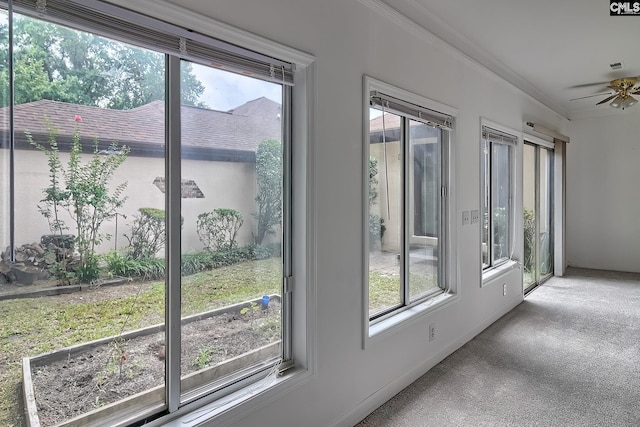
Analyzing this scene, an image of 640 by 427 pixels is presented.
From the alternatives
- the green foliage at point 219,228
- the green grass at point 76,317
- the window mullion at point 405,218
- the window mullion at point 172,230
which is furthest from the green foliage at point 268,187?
the window mullion at point 405,218

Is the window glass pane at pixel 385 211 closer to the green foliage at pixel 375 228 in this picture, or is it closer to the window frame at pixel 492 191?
the green foliage at pixel 375 228

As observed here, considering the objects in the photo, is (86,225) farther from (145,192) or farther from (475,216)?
(475,216)

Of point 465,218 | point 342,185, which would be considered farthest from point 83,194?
point 465,218

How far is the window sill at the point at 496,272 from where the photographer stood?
12.1ft

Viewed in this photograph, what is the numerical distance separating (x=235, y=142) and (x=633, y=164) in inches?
267

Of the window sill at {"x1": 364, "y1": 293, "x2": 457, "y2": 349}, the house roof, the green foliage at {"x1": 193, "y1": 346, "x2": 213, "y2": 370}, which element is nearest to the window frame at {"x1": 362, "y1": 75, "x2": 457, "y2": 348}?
the window sill at {"x1": 364, "y1": 293, "x2": 457, "y2": 349}

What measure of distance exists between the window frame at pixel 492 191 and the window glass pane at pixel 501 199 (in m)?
0.02

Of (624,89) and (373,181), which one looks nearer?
(373,181)

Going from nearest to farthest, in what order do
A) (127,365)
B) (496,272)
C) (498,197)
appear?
(127,365), (496,272), (498,197)

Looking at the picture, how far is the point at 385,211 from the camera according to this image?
261 centimetres

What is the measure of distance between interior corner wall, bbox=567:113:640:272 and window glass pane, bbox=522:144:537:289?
1.80m

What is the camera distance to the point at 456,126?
3078 mm

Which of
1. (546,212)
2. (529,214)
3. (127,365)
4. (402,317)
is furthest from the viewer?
(546,212)

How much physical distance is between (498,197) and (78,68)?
409 cm
